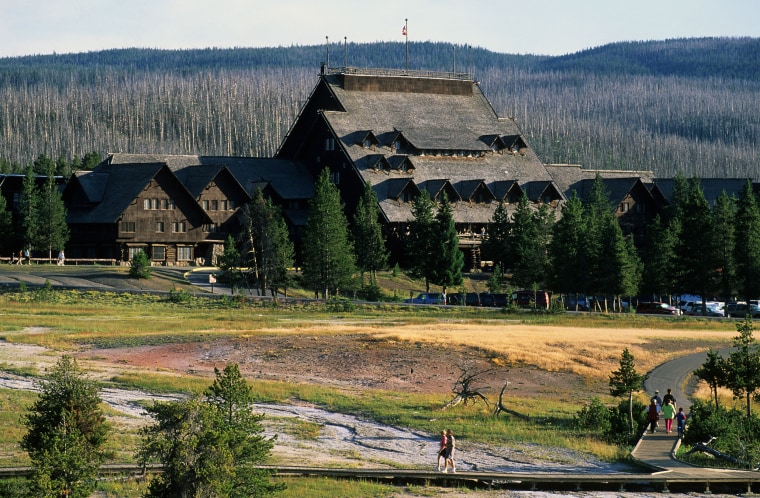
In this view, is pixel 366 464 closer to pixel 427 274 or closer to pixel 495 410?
pixel 495 410

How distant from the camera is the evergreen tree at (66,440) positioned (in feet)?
95.6

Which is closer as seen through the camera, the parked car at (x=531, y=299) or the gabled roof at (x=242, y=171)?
the parked car at (x=531, y=299)

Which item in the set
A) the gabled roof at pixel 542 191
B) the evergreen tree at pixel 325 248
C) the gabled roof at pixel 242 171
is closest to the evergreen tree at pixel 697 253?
the evergreen tree at pixel 325 248

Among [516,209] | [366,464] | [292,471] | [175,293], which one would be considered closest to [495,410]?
[366,464]

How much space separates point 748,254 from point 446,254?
23.2m

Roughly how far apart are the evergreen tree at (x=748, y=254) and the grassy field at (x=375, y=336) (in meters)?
4.68

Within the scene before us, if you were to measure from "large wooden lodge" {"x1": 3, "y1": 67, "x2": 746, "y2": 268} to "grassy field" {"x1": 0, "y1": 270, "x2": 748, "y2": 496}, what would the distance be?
2528cm

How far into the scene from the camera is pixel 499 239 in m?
118

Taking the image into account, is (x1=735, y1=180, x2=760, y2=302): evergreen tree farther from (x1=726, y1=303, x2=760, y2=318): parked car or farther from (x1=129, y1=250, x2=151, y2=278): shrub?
(x1=129, y1=250, x2=151, y2=278): shrub

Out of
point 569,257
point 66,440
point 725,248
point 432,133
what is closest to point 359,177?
point 432,133

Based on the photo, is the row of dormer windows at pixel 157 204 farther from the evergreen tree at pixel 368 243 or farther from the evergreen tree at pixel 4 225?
the evergreen tree at pixel 368 243

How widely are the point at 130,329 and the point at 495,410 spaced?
29.9 m

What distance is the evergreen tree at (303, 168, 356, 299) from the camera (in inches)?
3743

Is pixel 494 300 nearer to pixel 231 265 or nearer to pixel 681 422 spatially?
pixel 231 265
